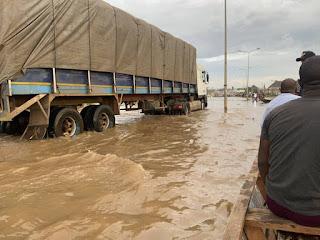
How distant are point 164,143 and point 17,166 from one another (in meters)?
4.18

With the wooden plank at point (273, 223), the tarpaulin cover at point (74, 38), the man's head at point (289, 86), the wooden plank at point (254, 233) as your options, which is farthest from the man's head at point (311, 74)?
the tarpaulin cover at point (74, 38)

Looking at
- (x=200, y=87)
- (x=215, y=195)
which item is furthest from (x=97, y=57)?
(x=200, y=87)

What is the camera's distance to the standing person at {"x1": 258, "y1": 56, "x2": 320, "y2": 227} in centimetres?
229

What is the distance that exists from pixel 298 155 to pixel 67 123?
957cm

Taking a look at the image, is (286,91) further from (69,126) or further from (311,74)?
(69,126)

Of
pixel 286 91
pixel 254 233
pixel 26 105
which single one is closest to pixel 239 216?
pixel 254 233

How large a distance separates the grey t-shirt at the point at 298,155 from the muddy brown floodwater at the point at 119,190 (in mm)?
1714

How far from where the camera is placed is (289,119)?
236 centimetres

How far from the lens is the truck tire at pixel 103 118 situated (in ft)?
40.3

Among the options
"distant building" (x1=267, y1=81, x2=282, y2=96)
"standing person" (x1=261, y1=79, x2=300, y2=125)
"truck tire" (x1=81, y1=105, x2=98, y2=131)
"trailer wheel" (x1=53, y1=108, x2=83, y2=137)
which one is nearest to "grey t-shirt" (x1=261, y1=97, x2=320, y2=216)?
"standing person" (x1=261, y1=79, x2=300, y2=125)

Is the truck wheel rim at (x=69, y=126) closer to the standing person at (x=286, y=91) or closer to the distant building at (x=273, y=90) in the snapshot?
the standing person at (x=286, y=91)

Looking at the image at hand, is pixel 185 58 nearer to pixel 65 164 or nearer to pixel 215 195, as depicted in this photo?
pixel 65 164

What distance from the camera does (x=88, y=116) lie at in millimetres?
12523

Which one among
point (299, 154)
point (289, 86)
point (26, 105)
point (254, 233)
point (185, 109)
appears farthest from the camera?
Answer: point (185, 109)
